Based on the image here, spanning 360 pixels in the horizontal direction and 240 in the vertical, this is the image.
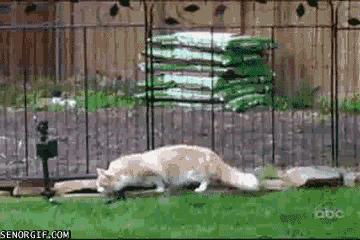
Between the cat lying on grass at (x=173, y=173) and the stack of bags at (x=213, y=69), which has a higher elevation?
the stack of bags at (x=213, y=69)

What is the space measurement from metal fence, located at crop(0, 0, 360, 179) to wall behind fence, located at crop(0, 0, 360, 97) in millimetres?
148

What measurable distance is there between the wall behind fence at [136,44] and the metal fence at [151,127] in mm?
148

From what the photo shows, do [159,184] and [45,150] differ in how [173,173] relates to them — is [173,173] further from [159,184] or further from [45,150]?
[45,150]

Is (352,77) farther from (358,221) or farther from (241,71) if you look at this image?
(358,221)

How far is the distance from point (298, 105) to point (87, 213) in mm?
4245

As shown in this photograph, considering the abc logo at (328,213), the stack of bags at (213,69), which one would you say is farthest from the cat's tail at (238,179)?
the stack of bags at (213,69)

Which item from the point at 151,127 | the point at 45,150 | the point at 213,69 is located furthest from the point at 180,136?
the point at 45,150

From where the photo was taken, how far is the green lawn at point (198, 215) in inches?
208

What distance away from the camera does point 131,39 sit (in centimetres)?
1134

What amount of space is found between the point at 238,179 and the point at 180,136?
81.2 inches

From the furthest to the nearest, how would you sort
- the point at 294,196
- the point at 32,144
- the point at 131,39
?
the point at 131,39 → the point at 32,144 → the point at 294,196

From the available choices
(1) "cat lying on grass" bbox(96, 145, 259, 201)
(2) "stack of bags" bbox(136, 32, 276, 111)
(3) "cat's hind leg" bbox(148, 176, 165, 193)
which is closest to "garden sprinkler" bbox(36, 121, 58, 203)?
(1) "cat lying on grass" bbox(96, 145, 259, 201)

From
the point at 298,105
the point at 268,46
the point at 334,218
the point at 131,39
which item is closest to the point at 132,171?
the point at 334,218

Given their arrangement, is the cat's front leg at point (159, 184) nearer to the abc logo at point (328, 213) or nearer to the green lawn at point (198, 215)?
the green lawn at point (198, 215)
